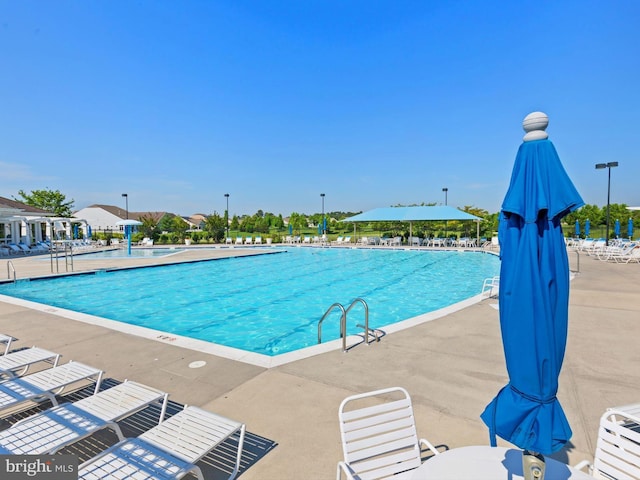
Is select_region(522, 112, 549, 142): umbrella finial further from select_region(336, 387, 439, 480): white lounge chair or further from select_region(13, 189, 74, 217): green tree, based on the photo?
select_region(13, 189, 74, 217): green tree

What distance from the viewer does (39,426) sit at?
9.28ft

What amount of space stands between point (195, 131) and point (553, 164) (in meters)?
31.2

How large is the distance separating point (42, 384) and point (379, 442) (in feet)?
11.9

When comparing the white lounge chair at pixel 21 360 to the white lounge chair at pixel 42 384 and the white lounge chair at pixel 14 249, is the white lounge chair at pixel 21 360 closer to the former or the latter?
the white lounge chair at pixel 42 384

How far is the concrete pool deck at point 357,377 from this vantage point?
3.16 m

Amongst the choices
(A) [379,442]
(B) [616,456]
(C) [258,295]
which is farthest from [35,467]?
(C) [258,295]

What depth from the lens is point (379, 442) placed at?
7.98ft

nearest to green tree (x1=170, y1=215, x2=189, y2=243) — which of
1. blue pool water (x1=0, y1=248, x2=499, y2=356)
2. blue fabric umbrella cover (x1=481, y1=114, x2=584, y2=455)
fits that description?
blue pool water (x1=0, y1=248, x2=499, y2=356)

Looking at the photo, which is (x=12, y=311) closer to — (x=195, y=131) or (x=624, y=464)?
(x=624, y=464)

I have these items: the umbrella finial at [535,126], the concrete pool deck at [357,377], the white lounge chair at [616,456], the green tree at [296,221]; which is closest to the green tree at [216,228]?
the green tree at [296,221]

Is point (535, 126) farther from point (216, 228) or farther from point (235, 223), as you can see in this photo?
point (235, 223)

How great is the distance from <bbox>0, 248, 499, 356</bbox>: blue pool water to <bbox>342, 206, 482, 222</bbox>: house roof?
9.74 meters

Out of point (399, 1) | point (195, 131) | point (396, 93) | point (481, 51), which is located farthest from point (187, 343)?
point (195, 131)

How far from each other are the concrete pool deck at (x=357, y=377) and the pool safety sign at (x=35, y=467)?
1.25 m
